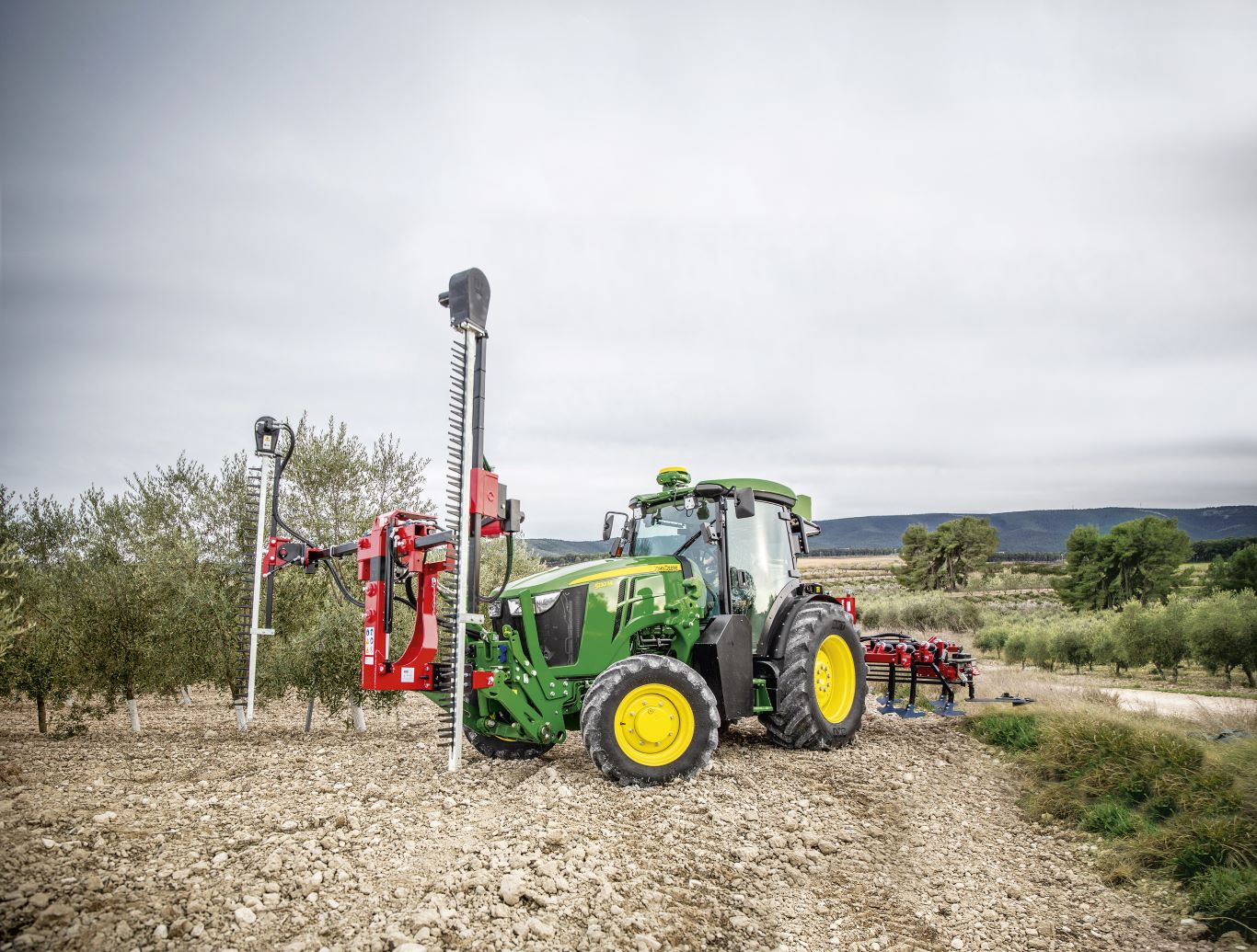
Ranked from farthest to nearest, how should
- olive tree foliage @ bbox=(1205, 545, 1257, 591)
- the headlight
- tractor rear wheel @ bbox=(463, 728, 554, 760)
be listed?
olive tree foliage @ bbox=(1205, 545, 1257, 591) → tractor rear wheel @ bbox=(463, 728, 554, 760) → the headlight

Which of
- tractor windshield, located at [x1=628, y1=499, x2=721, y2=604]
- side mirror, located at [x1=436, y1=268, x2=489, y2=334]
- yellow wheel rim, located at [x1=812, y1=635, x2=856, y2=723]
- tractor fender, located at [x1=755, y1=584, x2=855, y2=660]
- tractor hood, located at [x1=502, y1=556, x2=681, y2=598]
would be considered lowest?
yellow wheel rim, located at [x1=812, y1=635, x2=856, y2=723]

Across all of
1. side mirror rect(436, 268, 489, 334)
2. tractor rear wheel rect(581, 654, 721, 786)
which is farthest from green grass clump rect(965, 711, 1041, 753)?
side mirror rect(436, 268, 489, 334)

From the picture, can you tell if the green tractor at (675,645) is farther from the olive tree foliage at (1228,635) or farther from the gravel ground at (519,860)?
the olive tree foliage at (1228,635)

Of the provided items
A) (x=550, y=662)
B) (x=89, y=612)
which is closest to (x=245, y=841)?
(x=550, y=662)

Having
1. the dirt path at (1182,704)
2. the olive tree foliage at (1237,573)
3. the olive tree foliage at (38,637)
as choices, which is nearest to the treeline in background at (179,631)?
the olive tree foliage at (38,637)

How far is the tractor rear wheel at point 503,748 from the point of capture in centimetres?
729

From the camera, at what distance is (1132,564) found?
3872 centimetres

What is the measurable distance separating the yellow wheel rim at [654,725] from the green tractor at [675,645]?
10 mm

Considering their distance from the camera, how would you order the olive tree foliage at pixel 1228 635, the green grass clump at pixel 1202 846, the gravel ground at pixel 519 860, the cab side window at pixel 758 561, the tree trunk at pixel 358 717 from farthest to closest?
the olive tree foliage at pixel 1228 635 < the tree trunk at pixel 358 717 < the cab side window at pixel 758 561 < the green grass clump at pixel 1202 846 < the gravel ground at pixel 519 860

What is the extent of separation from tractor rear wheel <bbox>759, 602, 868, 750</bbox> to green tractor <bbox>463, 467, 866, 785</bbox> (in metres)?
0.01

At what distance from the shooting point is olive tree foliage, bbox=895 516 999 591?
55.0 metres

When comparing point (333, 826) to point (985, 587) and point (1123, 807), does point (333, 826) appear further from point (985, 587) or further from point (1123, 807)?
point (985, 587)

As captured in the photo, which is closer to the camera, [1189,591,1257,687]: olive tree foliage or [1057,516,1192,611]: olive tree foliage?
[1189,591,1257,687]: olive tree foliage

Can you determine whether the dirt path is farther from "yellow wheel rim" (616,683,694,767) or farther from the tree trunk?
the tree trunk
